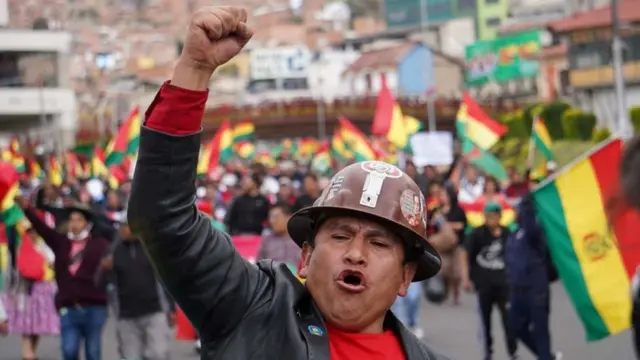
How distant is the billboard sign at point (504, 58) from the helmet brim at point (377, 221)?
89950 mm

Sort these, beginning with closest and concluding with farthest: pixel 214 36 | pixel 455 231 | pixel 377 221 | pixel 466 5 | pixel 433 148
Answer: pixel 214 36
pixel 377 221
pixel 455 231
pixel 433 148
pixel 466 5

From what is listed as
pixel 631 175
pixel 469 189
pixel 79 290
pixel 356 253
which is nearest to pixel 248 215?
pixel 79 290

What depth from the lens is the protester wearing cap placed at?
12008 mm

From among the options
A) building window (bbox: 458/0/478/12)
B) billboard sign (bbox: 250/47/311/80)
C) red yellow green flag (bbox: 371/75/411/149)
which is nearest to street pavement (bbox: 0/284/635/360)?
red yellow green flag (bbox: 371/75/411/149)

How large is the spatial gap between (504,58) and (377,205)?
93.1m

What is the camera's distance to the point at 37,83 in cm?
6931

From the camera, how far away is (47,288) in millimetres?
13203

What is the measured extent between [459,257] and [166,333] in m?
8.49

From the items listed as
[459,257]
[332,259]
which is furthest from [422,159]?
[332,259]

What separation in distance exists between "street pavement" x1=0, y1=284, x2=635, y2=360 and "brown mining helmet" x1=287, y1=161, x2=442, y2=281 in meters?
7.93

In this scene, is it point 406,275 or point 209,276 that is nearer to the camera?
point 209,276

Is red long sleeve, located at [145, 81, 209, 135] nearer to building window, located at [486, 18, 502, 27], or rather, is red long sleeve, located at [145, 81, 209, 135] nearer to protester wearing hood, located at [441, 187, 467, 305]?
protester wearing hood, located at [441, 187, 467, 305]

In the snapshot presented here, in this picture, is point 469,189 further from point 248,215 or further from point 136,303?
point 136,303

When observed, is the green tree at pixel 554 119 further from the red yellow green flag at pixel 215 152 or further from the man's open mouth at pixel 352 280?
the man's open mouth at pixel 352 280
